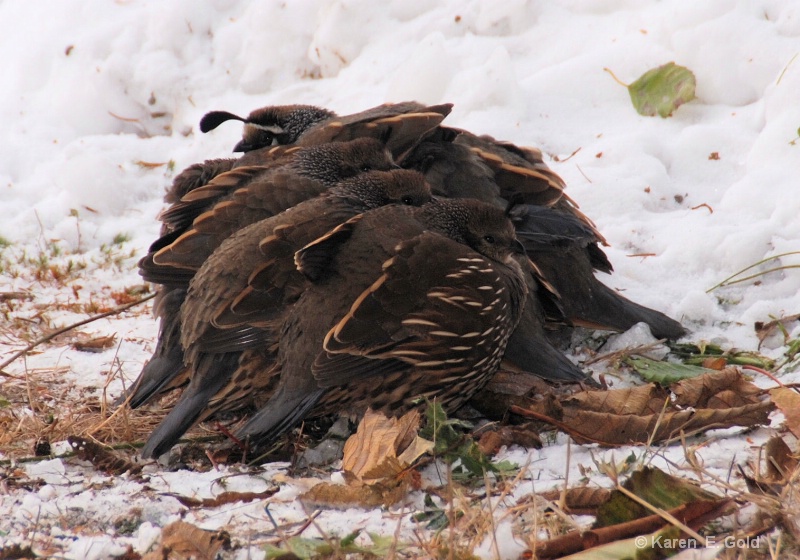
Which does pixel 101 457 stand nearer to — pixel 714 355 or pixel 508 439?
pixel 508 439

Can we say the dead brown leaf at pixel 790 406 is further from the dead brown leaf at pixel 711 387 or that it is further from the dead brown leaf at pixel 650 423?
the dead brown leaf at pixel 711 387

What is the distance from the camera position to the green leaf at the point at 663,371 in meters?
3.95

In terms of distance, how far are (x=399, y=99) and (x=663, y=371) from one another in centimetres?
296

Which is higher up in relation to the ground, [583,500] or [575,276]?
[583,500]

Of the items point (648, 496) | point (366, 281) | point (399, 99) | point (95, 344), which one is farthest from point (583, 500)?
Answer: point (399, 99)

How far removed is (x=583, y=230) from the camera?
4445mm

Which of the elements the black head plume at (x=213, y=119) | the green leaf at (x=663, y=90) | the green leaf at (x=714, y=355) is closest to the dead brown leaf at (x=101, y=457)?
the black head plume at (x=213, y=119)

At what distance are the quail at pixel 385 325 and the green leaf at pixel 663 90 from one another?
2410mm

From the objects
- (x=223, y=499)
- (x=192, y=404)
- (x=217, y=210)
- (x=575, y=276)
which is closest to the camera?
(x=223, y=499)

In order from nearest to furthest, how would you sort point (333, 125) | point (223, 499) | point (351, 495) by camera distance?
point (351, 495)
point (223, 499)
point (333, 125)

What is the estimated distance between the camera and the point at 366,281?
361 cm

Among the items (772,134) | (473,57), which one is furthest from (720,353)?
(473,57)

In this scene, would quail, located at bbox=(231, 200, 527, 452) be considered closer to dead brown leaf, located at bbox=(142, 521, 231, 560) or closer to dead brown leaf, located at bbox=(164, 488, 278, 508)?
dead brown leaf, located at bbox=(164, 488, 278, 508)

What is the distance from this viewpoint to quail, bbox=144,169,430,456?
3738 mm
